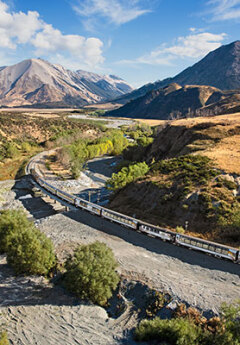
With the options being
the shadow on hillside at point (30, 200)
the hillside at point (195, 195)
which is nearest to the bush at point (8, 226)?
the shadow on hillside at point (30, 200)

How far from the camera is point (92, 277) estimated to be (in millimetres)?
14102

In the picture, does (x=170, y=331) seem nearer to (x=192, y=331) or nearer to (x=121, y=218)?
(x=192, y=331)

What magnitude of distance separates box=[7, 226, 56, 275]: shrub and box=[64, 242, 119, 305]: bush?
95.2 inches

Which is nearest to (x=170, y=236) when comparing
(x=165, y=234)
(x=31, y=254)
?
(x=165, y=234)

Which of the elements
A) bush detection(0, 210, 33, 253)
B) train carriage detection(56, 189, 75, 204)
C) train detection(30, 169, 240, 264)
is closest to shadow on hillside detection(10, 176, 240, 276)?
train detection(30, 169, 240, 264)

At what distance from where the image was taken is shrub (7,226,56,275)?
16.4m

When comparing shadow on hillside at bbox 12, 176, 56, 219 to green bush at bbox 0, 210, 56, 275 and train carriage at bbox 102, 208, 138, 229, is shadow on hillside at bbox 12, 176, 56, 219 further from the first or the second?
green bush at bbox 0, 210, 56, 275

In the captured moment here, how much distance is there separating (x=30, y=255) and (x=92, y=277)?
489cm

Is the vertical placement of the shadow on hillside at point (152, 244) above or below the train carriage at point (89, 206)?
below

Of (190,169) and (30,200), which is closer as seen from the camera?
(190,169)

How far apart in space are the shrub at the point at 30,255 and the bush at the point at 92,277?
2.42 meters

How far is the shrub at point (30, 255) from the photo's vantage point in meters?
16.4

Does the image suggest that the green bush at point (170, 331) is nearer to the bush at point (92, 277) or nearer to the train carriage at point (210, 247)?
the bush at point (92, 277)

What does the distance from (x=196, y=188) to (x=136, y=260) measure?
40.9ft
